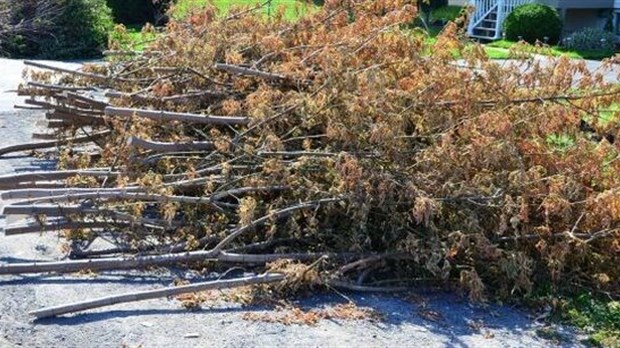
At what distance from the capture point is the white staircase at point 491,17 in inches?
1061

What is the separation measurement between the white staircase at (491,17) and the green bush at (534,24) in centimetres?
173

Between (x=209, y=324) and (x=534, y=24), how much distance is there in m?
21.4

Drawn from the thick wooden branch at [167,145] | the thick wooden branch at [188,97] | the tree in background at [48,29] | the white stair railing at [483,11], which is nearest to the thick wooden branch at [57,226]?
the thick wooden branch at [167,145]

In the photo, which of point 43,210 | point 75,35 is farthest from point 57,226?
point 75,35

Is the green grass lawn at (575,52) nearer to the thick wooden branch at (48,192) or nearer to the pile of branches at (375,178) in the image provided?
the pile of branches at (375,178)

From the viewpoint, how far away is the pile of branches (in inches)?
212

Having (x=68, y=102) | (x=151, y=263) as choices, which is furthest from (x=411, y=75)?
(x=68, y=102)

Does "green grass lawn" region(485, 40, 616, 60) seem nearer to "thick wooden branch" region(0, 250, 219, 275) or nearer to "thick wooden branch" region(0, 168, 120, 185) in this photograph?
"thick wooden branch" region(0, 168, 120, 185)

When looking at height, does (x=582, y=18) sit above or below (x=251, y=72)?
below

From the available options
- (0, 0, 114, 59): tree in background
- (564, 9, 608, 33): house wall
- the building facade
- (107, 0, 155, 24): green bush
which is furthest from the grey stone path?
(564, 9, 608, 33): house wall

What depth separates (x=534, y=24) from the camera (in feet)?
79.8

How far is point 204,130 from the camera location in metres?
6.54

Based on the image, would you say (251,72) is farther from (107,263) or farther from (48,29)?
(48,29)

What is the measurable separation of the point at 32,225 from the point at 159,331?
1724 millimetres
